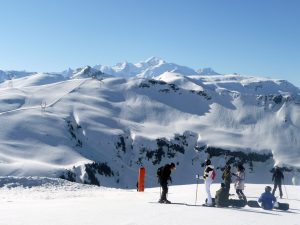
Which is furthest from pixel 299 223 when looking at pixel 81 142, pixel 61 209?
pixel 81 142

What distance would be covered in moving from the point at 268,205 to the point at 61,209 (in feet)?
34.5

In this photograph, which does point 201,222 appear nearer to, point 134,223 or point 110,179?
point 134,223

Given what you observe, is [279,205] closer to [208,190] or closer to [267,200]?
[267,200]

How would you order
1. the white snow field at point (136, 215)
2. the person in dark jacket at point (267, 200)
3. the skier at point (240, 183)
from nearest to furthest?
the white snow field at point (136, 215) → the person in dark jacket at point (267, 200) → the skier at point (240, 183)

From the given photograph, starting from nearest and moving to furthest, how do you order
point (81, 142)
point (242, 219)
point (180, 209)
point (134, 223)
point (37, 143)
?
point (134, 223)
point (242, 219)
point (180, 209)
point (37, 143)
point (81, 142)

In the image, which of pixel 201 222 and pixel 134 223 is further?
pixel 201 222

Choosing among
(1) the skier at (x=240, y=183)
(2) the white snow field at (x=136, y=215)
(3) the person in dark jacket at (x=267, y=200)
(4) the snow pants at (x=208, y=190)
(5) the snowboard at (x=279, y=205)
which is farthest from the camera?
(1) the skier at (x=240, y=183)

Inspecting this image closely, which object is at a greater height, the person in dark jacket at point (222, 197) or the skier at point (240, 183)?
the skier at point (240, 183)

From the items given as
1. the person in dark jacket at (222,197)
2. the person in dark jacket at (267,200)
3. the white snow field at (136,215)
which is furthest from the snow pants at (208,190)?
the person in dark jacket at (267,200)

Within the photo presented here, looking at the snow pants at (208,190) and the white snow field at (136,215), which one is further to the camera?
the snow pants at (208,190)

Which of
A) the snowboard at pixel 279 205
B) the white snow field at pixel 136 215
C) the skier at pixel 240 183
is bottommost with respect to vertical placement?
the white snow field at pixel 136 215

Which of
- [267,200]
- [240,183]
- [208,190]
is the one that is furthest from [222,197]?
[240,183]

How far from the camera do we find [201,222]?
59.2ft

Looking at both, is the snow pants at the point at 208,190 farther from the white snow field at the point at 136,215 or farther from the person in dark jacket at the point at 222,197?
the white snow field at the point at 136,215
